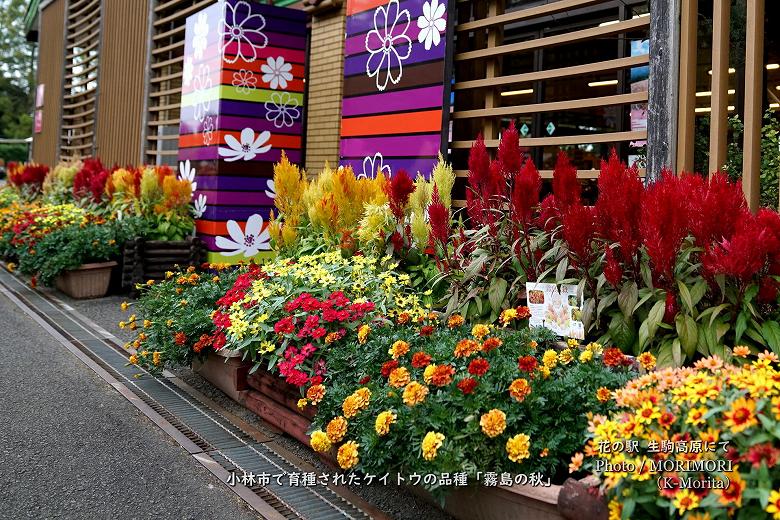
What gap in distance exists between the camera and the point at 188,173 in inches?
344

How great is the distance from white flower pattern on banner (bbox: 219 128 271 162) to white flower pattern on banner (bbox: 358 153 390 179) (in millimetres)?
2044

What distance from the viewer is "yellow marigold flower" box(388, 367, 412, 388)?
2977 millimetres

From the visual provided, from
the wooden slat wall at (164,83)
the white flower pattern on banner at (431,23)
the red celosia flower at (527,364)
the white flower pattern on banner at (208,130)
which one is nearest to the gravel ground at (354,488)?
the red celosia flower at (527,364)

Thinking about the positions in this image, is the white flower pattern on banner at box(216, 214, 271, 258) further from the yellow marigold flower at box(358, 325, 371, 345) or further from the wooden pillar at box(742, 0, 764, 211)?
the wooden pillar at box(742, 0, 764, 211)

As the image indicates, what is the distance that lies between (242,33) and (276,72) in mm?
577

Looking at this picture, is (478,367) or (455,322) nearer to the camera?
(478,367)

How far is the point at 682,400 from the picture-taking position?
85.8 inches

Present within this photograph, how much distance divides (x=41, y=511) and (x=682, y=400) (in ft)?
8.39

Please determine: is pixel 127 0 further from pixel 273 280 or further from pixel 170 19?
pixel 273 280

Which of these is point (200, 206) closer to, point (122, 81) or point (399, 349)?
point (122, 81)

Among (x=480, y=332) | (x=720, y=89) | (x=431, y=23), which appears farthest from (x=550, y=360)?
(x=431, y=23)

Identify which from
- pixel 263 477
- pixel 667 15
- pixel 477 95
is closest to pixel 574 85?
pixel 477 95

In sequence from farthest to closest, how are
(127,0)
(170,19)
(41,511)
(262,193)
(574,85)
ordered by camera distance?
(127,0)
(170,19)
(262,193)
(574,85)
(41,511)

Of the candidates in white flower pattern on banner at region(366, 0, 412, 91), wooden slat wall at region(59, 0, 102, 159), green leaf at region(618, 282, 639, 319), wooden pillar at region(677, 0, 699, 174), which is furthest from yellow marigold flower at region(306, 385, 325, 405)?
wooden slat wall at region(59, 0, 102, 159)
